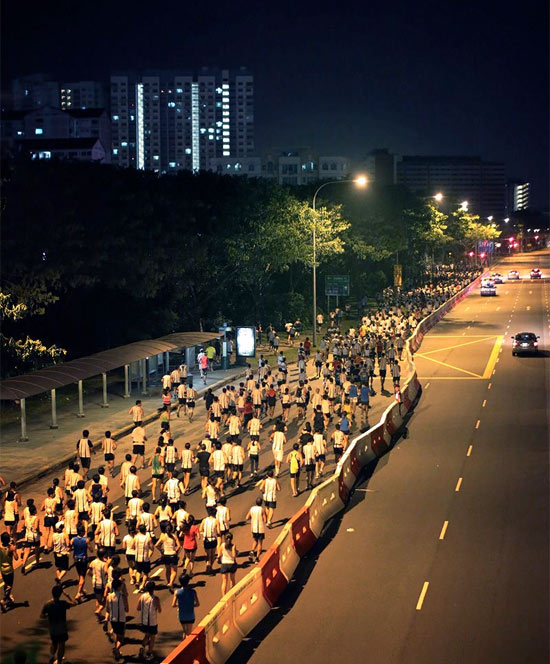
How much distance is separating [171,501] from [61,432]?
1218 cm

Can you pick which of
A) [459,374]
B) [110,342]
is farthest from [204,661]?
[110,342]

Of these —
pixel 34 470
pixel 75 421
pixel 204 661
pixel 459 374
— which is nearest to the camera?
pixel 204 661

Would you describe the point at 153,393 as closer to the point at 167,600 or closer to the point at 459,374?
the point at 459,374

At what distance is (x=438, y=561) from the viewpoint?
17250 mm

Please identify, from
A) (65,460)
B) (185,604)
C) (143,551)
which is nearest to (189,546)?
(143,551)

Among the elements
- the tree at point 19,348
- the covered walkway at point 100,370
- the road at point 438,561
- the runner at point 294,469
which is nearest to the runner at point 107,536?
the road at point 438,561

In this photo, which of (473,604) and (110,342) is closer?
(473,604)

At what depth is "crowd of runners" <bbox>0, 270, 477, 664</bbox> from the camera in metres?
15.0

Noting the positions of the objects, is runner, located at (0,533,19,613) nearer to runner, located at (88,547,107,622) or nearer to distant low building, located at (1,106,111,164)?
runner, located at (88,547,107,622)

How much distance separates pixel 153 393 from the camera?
37.2 meters

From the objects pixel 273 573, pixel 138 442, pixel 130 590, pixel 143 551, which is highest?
pixel 138 442

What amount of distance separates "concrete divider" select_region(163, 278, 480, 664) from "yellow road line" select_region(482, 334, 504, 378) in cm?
1565

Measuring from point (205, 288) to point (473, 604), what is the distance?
39590 mm

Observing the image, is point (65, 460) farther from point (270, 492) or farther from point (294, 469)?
point (270, 492)
